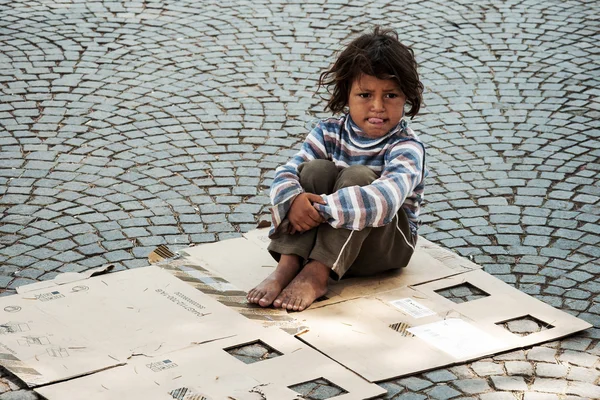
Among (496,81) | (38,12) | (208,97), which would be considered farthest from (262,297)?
(38,12)

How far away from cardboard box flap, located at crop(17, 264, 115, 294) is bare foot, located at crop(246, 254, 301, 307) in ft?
2.27

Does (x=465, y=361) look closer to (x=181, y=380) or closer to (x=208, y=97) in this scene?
(x=181, y=380)

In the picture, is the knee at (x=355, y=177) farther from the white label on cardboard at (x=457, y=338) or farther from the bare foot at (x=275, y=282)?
the white label on cardboard at (x=457, y=338)

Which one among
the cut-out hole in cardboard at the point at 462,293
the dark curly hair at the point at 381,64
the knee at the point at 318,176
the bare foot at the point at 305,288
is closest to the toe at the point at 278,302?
Answer: the bare foot at the point at 305,288

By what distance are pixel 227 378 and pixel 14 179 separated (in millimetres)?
2306

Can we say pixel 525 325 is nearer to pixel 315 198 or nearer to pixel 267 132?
pixel 315 198

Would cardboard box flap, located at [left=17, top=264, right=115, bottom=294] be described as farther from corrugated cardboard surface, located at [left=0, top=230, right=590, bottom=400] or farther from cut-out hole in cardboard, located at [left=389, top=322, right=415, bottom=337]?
cut-out hole in cardboard, located at [left=389, top=322, right=415, bottom=337]

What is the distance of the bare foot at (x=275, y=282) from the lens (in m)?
4.20

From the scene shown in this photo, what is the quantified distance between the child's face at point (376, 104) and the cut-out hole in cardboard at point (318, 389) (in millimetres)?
1212

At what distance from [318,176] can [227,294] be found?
0.62 m

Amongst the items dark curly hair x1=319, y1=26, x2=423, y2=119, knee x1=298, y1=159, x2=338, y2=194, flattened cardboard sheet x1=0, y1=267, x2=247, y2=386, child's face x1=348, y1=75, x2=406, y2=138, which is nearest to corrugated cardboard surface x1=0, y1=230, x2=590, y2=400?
flattened cardboard sheet x1=0, y1=267, x2=247, y2=386

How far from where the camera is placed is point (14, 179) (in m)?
5.46

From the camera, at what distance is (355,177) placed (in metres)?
4.25

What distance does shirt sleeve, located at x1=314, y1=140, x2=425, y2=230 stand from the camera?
414 centimetres
